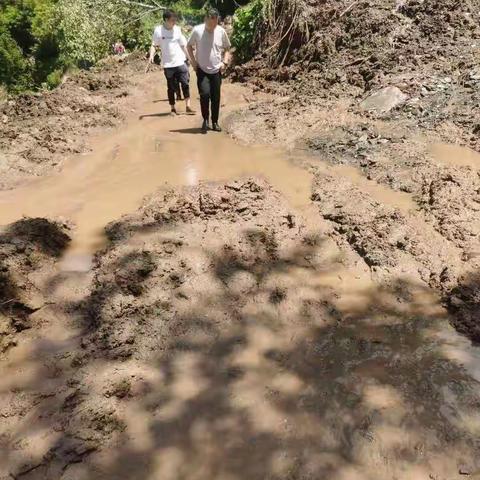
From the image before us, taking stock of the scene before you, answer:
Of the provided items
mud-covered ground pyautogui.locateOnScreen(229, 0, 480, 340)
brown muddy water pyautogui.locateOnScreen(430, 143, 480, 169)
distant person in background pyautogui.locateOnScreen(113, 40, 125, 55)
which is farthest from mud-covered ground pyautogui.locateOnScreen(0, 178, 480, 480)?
distant person in background pyautogui.locateOnScreen(113, 40, 125, 55)

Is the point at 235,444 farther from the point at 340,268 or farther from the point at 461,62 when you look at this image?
the point at 461,62

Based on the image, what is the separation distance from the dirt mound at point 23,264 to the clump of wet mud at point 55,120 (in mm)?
1763

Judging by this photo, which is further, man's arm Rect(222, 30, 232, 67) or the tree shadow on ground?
man's arm Rect(222, 30, 232, 67)

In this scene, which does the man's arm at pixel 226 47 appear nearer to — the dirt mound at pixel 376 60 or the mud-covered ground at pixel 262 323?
the dirt mound at pixel 376 60

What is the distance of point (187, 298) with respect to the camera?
3424 millimetres

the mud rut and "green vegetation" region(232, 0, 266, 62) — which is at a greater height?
"green vegetation" region(232, 0, 266, 62)

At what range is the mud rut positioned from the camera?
7.84 feet

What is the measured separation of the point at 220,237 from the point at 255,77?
581 cm

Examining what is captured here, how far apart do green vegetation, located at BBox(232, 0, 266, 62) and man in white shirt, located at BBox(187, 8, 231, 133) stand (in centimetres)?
364

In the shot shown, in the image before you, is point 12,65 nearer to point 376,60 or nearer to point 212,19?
point 212,19

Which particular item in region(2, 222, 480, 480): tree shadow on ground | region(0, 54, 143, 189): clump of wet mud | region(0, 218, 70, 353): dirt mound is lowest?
region(2, 222, 480, 480): tree shadow on ground

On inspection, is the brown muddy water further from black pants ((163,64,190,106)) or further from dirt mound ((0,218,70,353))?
dirt mound ((0,218,70,353))

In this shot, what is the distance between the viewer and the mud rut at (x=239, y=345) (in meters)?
2.39

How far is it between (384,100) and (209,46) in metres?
2.49
